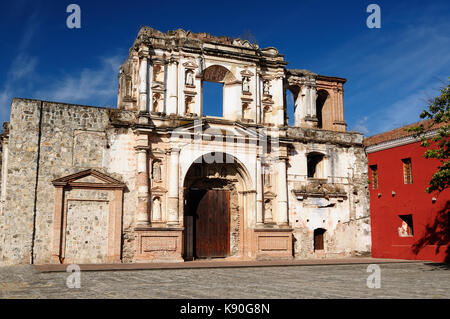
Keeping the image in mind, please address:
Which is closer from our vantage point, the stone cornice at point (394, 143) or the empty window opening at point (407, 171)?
the stone cornice at point (394, 143)

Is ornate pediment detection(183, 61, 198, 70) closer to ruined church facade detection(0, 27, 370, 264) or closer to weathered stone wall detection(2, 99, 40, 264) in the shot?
ruined church facade detection(0, 27, 370, 264)

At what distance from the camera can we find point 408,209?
74.3ft

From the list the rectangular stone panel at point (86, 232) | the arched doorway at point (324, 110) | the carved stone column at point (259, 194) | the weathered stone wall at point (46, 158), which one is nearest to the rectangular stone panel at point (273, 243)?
the carved stone column at point (259, 194)

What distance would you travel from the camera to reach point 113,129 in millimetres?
20906

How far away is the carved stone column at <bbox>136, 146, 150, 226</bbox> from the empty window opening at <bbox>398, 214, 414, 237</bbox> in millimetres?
12034

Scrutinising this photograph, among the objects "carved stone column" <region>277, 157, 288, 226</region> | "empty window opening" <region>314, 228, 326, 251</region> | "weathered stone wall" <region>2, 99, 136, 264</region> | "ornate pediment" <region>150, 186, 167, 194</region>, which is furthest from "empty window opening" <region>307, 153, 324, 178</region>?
"weathered stone wall" <region>2, 99, 136, 264</region>

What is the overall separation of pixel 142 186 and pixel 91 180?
2.12m

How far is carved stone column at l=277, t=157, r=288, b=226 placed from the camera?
75.3 ft

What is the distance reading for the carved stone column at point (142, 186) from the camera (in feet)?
67.0

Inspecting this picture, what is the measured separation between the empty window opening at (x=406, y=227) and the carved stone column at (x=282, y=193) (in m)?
5.57

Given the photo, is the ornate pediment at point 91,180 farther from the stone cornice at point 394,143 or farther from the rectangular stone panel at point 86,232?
the stone cornice at point 394,143

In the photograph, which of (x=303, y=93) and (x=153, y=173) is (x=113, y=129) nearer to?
(x=153, y=173)

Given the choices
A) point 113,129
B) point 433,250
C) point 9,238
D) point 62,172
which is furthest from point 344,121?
point 9,238

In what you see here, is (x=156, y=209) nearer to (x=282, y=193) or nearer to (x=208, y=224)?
(x=208, y=224)
